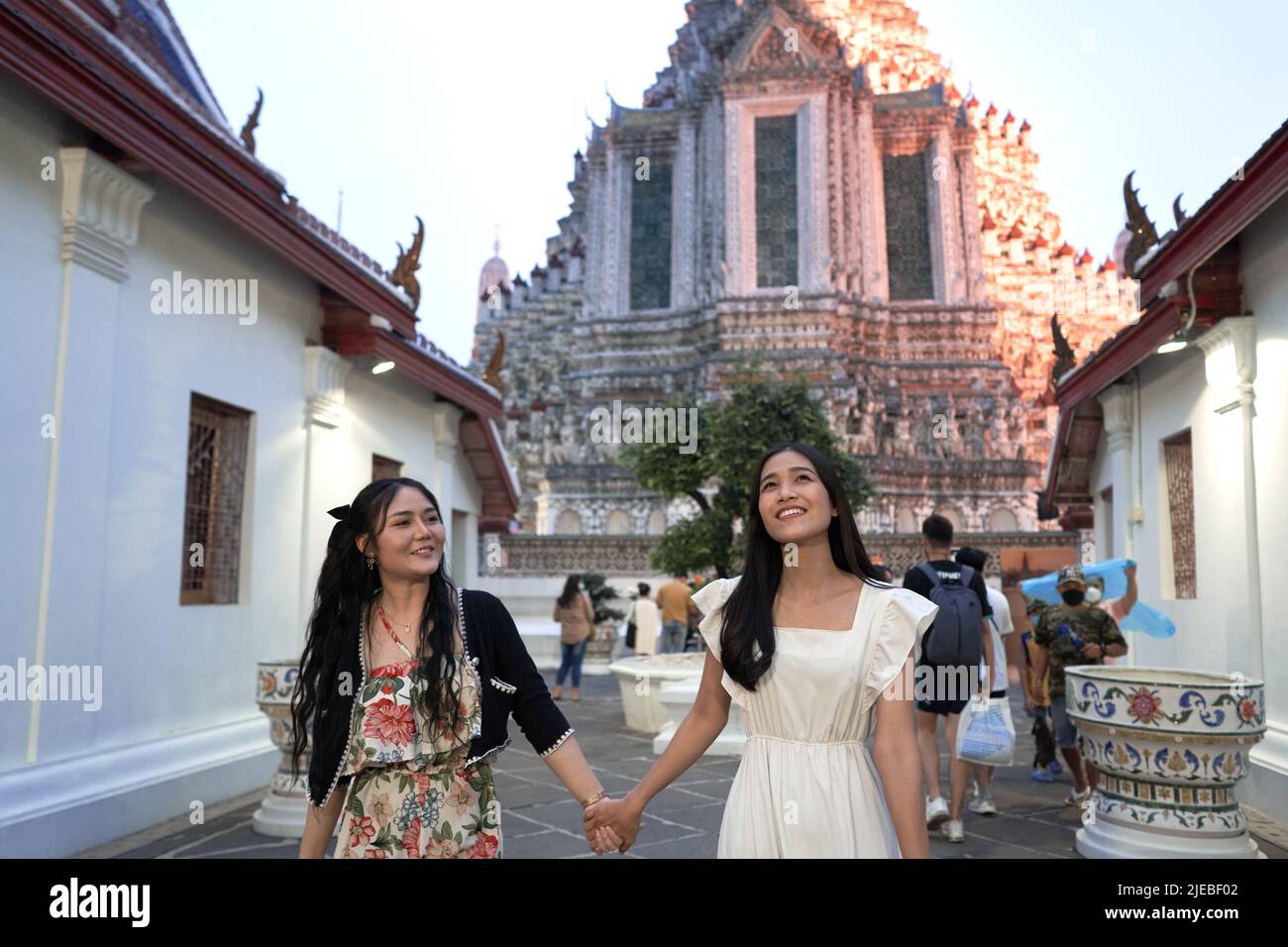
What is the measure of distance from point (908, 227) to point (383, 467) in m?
28.5

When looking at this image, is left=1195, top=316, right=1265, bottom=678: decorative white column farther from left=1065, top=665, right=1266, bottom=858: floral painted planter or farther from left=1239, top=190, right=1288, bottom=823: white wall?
left=1065, top=665, right=1266, bottom=858: floral painted planter

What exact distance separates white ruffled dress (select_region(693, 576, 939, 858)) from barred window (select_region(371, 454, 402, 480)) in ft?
25.0

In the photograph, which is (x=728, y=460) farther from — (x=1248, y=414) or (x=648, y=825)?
(x=648, y=825)

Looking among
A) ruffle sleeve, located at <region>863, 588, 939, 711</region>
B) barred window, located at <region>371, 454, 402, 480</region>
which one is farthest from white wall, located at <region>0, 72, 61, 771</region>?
barred window, located at <region>371, 454, 402, 480</region>

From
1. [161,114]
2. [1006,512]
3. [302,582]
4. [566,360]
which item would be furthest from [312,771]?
[566,360]

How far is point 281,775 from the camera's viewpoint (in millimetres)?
5605

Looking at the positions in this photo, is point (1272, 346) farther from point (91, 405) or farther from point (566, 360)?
point (566, 360)

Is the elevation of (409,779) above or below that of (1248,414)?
below

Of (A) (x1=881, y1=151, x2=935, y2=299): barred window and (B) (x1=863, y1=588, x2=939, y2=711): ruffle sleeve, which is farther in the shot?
(A) (x1=881, y1=151, x2=935, y2=299): barred window

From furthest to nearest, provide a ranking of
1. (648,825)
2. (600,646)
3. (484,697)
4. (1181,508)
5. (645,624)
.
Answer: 1. (600,646)
2. (645,624)
3. (1181,508)
4. (648,825)
5. (484,697)

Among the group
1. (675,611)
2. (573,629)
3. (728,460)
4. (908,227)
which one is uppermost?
(908,227)

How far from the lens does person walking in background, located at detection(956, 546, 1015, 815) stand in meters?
5.82

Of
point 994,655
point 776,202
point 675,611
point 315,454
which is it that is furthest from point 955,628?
point 776,202

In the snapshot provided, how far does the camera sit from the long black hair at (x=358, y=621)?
2455mm
